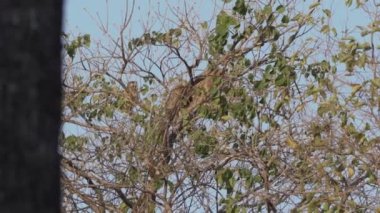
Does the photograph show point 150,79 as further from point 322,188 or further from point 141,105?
point 322,188

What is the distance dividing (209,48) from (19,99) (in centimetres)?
700

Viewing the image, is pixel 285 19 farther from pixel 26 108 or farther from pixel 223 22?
pixel 26 108

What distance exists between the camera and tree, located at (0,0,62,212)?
163cm

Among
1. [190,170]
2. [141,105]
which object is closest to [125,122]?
[141,105]

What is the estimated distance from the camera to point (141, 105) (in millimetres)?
8828

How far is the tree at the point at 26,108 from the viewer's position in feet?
5.35

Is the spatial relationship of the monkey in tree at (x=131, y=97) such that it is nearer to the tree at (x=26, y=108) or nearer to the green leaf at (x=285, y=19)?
the green leaf at (x=285, y=19)

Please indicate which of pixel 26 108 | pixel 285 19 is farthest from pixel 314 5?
pixel 26 108

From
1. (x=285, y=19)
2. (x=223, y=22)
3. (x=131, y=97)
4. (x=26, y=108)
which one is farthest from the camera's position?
(x=131, y=97)

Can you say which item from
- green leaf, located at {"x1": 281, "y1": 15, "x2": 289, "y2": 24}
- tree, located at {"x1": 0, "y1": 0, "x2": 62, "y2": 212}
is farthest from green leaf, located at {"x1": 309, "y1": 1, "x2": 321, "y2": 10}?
tree, located at {"x1": 0, "y1": 0, "x2": 62, "y2": 212}

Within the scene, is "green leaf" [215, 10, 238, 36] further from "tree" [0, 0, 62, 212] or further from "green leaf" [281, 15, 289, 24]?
"tree" [0, 0, 62, 212]

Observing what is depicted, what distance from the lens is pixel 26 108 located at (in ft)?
5.39

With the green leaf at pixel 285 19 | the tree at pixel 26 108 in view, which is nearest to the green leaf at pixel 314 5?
the green leaf at pixel 285 19

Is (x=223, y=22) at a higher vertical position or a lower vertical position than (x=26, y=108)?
higher
